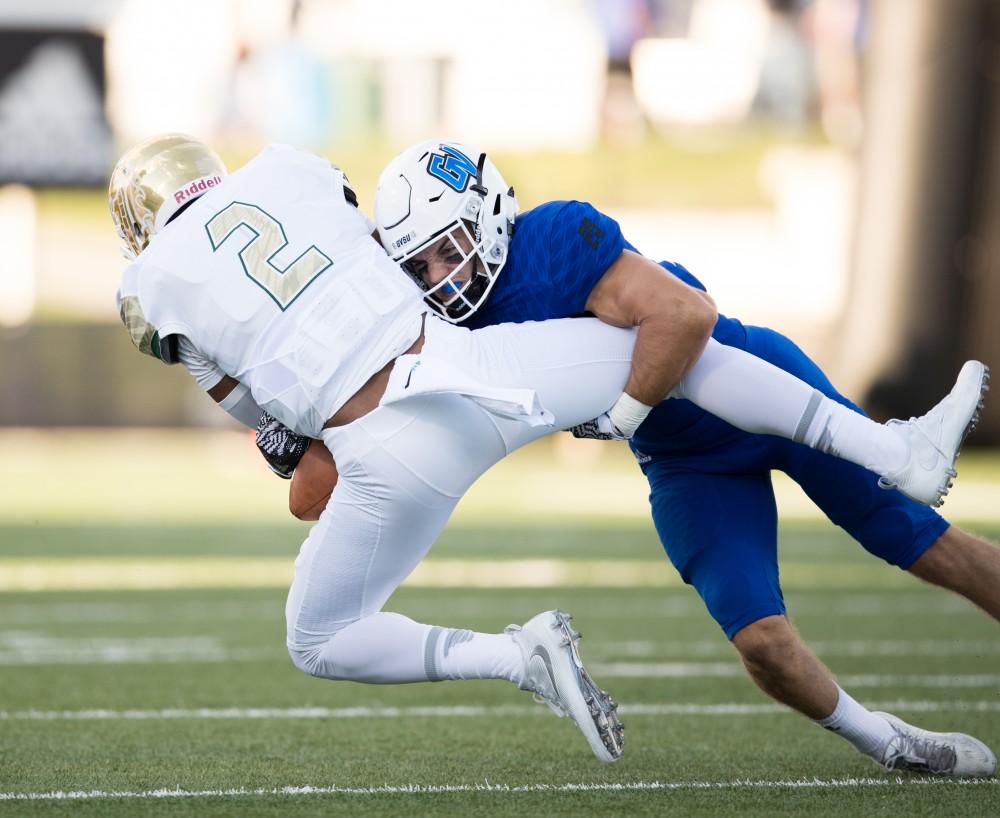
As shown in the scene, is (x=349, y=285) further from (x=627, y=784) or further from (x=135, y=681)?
(x=135, y=681)

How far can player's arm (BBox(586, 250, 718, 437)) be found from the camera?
2.96m

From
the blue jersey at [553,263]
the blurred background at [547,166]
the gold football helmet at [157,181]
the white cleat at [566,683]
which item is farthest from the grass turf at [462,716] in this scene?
the blurred background at [547,166]

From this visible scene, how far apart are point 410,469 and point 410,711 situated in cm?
169

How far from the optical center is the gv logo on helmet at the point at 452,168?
3.09 meters

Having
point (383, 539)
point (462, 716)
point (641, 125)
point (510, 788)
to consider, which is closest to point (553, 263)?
point (383, 539)

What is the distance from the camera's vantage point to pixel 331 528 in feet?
9.73

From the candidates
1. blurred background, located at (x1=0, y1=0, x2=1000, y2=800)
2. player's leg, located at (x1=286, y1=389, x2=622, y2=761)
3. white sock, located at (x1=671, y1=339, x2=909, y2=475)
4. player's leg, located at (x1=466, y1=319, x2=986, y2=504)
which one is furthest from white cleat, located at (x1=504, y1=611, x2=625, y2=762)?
blurred background, located at (x1=0, y1=0, x2=1000, y2=800)

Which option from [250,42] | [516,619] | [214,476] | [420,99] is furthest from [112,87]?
[516,619]

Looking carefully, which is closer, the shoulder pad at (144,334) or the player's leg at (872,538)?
the shoulder pad at (144,334)

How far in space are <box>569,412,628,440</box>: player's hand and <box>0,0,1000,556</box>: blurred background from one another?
11.8 meters

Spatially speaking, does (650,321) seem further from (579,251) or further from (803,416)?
(803,416)

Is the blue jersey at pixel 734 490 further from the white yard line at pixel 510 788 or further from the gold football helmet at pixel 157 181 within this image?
the gold football helmet at pixel 157 181

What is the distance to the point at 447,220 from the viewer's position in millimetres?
3047

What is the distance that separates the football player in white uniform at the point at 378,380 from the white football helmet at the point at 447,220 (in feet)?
0.24
